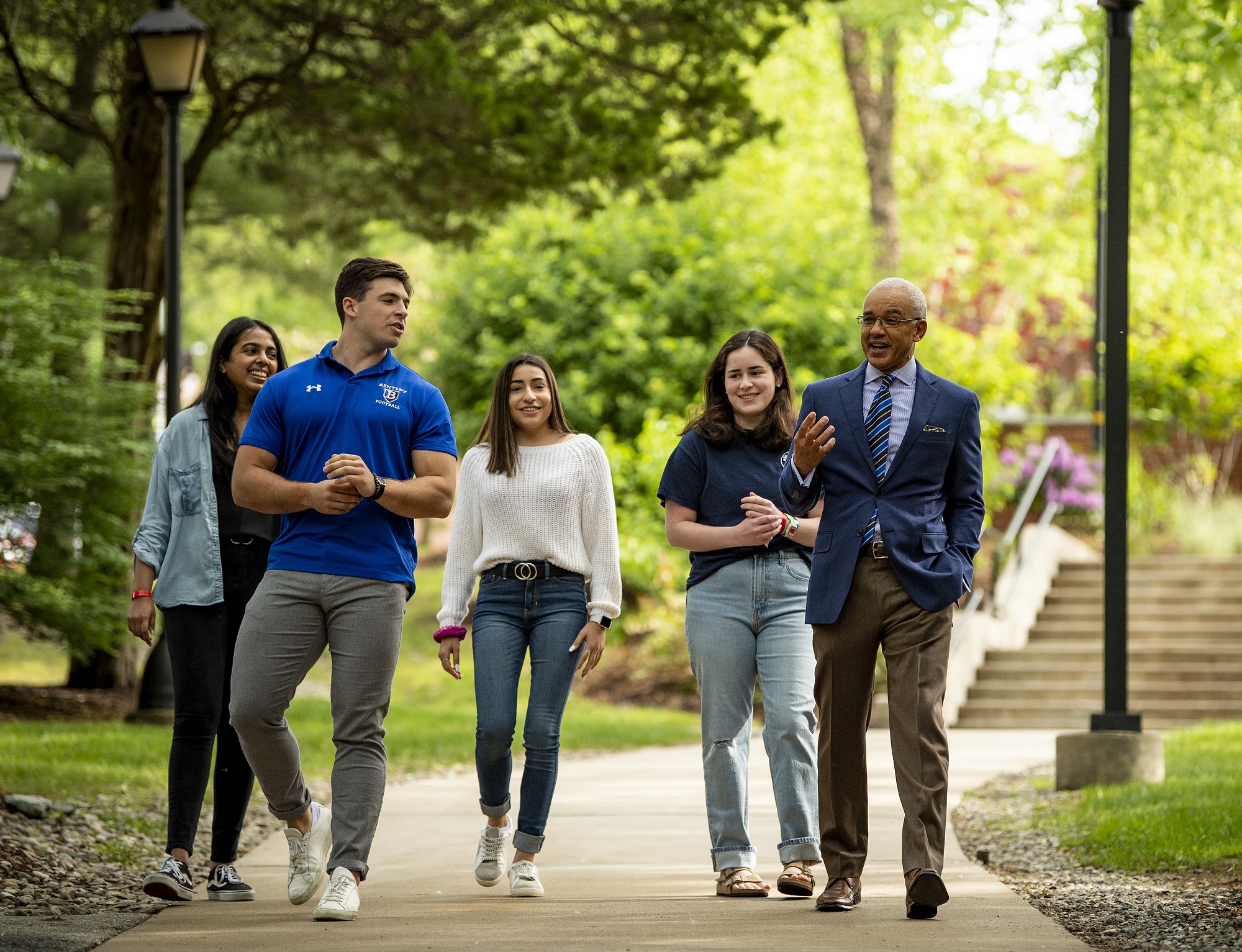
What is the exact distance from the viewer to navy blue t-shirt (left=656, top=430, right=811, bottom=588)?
5.46 metres

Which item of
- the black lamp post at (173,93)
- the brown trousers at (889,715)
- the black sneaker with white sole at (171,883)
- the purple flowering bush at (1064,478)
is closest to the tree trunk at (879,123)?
the purple flowering bush at (1064,478)

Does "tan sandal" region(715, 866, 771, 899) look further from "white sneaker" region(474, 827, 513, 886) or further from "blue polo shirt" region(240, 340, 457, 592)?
"blue polo shirt" region(240, 340, 457, 592)

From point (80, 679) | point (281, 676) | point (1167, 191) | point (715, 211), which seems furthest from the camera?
point (1167, 191)

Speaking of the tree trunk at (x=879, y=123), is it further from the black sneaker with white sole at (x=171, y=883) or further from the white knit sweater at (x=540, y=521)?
the black sneaker with white sole at (x=171, y=883)

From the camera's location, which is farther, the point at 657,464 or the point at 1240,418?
the point at 1240,418

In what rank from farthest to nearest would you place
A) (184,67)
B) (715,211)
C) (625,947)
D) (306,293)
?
(306,293) < (715,211) < (184,67) < (625,947)

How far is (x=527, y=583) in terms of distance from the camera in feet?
17.6

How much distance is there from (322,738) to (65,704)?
11.6 ft

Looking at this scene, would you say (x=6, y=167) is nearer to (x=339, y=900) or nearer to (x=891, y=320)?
(x=339, y=900)

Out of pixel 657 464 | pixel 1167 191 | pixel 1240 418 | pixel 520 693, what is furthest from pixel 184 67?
pixel 1240 418

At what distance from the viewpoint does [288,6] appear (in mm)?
12344

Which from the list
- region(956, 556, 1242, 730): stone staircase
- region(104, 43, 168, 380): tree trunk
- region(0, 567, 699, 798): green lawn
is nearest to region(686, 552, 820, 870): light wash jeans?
region(0, 567, 699, 798): green lawn

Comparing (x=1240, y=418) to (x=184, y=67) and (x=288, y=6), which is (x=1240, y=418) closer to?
(x=288, y=6)

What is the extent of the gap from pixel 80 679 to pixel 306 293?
850 cm
